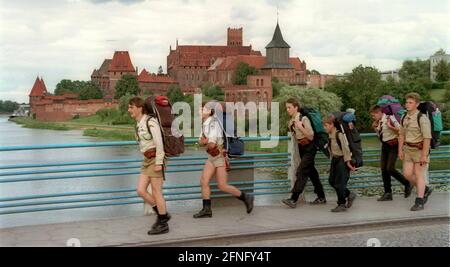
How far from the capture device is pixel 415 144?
902cm

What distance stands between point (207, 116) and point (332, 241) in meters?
2.13

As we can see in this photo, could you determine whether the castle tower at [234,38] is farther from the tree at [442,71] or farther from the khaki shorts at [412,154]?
the khaki shorts at [412,154]

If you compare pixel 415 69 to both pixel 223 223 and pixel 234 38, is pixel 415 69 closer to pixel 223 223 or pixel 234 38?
pixel 234 38

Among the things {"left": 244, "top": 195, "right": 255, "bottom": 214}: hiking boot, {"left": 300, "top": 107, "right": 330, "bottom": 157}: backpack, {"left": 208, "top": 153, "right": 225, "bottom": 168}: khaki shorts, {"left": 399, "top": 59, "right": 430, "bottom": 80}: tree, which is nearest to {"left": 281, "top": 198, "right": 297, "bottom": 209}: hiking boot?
{"left": 244, "top": 195, "right": 255, "bottom": 214}: hiking boot

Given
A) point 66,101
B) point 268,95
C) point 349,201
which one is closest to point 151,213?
point 349,201

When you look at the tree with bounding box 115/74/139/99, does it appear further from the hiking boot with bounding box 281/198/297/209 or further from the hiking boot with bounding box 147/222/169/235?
the hiking boot with bounding box 147/222/169/235

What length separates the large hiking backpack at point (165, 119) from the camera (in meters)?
7.38

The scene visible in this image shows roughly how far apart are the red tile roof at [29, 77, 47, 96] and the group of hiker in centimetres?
15364

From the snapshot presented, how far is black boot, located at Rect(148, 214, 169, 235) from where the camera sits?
7.48 metres

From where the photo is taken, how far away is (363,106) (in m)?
69.4

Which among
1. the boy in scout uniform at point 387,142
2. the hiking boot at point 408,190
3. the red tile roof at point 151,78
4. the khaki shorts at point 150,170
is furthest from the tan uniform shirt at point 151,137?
the red tile roof at point 151,78

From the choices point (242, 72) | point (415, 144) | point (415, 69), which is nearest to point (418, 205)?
point (415, 144)
